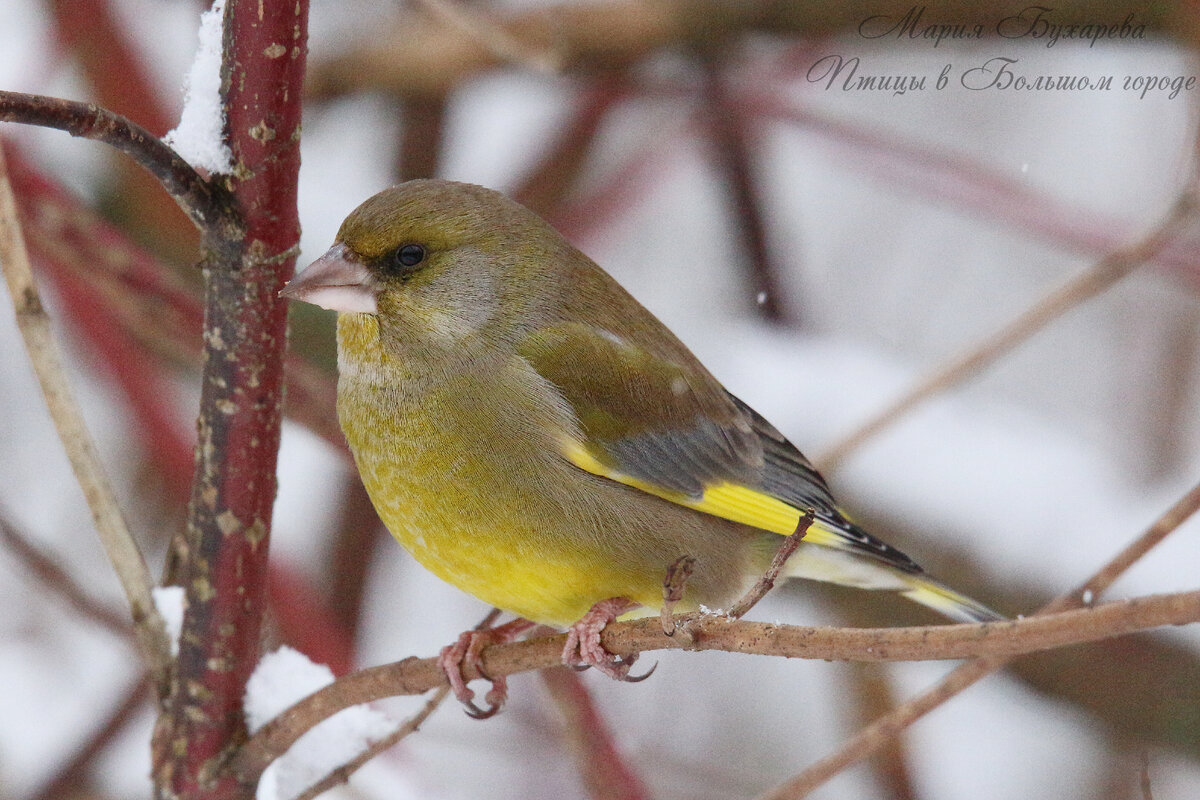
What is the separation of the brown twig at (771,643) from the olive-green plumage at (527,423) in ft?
0.73

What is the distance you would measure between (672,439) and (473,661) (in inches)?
24.9

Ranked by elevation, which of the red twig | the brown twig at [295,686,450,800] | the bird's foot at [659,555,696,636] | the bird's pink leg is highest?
the red twig

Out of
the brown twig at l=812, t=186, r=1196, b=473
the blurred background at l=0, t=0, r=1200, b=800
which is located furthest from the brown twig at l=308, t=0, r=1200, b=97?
the brown twig at l=812, t=186, r=1196, b=473

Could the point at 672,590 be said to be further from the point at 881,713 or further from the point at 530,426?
the point at 881,713

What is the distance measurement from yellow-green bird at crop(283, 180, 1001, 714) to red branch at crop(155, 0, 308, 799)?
0.29 metres

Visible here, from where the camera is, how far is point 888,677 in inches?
146

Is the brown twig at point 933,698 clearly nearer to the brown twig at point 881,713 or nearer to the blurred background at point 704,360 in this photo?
the blurred background at point 704,360

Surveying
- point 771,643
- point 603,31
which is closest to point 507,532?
point 771,643

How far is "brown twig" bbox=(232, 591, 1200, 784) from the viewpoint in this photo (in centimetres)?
121

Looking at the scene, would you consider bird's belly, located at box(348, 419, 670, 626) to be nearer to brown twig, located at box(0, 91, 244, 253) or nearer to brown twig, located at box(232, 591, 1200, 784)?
brown twig, located at box(232, 591, 1200, 784)

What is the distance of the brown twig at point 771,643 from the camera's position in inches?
47.8

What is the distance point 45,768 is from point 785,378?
2521mm

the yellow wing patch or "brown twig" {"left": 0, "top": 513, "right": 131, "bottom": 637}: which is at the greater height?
the yellow wing patch

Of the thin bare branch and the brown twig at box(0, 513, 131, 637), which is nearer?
the brown twig at box(0, 513, 131, 637)
